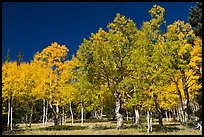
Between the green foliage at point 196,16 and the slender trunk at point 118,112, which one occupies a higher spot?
the green foliage at point 196,16

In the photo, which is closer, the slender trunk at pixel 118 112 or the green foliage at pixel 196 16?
the green foliage at pixel 196 16

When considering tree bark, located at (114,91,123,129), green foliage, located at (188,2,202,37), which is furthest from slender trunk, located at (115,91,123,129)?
green foliage, located at (188,2,202,37)

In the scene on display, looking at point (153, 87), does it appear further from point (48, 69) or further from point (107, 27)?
point (48, 69)

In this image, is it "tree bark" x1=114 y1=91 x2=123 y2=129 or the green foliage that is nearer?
the green foliage

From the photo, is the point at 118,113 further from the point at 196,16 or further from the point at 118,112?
the point at 196,16

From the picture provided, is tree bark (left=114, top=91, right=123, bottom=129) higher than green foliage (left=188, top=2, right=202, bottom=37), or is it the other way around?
green foliage (left=188, top=2, right=202, bottom=37)

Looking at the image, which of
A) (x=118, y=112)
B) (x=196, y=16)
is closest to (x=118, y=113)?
(x=118, y=112)

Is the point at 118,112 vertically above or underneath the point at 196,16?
underneath

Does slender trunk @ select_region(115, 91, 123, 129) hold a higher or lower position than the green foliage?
lower

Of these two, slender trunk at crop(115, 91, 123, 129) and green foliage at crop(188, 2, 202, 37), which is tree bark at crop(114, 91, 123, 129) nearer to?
slender trunk at crop(115, 91, 123, 129)

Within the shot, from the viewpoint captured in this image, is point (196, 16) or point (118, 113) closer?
point (196, 16)

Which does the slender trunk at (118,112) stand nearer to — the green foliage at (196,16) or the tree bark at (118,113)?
the tree bark at (118,113)

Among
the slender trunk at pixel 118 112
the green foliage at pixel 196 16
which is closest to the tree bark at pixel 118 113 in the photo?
the slender trunk at pixel 118 112

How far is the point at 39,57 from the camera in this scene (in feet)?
112
